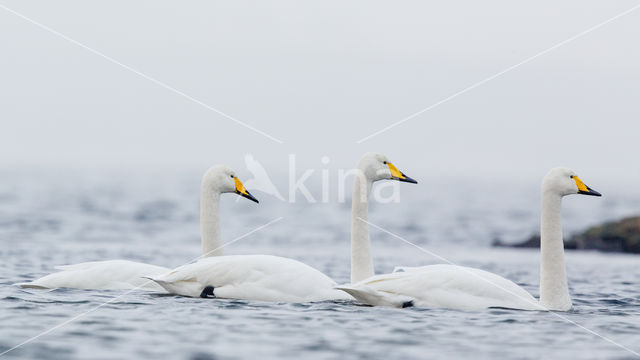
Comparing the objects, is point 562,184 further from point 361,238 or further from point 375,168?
point 361,238

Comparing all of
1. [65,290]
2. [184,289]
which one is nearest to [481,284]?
[184,289]

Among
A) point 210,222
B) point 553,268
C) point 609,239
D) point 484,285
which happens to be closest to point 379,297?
point 484,285

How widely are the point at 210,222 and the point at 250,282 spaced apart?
56.7 inches

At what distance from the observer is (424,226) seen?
1368 inches

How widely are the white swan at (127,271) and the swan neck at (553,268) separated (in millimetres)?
3462

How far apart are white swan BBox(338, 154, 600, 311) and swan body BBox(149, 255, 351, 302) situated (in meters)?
0.51

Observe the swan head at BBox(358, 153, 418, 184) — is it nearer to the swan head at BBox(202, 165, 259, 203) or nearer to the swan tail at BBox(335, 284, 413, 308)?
the swan head at BBox(202, 165, 259, 203)

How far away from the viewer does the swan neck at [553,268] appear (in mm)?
11039

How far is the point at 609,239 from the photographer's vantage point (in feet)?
82.7

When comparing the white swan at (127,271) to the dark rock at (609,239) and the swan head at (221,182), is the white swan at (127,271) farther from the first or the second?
the dark rock at (609,239)

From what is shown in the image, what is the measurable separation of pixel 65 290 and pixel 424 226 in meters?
23.8

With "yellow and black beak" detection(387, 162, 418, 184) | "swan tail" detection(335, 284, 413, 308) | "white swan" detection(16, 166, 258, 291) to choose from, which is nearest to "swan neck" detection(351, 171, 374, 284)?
"yellow and black beak" detection(387, 162, 418, 184)

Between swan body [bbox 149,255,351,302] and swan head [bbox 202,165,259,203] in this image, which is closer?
swan body [bbox 149,255,351,302]

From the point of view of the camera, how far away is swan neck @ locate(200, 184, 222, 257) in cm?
1231
